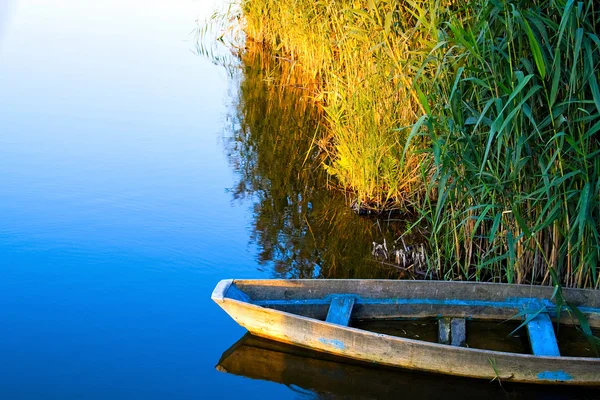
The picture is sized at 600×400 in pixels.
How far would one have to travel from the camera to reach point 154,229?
19.6ft

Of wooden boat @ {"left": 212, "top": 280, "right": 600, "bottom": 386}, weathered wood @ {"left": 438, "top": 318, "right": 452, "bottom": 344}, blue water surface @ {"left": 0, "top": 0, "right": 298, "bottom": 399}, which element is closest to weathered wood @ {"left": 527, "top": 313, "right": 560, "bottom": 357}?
wooden boat @ {"left": 212, "top": 280, "right": 600, "bottom": 386}

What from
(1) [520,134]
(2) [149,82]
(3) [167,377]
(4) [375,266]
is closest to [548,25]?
(1) [520,134]

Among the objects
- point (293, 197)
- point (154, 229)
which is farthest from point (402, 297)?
point (293, 197)

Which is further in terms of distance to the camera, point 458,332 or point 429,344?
point 458,332

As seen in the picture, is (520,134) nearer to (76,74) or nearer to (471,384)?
(471,384)

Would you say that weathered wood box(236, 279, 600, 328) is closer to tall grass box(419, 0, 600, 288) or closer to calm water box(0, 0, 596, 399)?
tall grass box(419, 0, 600, 288)

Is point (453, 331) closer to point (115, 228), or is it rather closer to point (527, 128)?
point (527, 128)

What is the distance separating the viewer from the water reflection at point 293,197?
18.2ft

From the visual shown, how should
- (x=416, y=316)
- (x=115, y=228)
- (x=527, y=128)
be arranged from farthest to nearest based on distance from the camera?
(x=115, y=228)
(x=416, y=316)
(x=527, y=128)

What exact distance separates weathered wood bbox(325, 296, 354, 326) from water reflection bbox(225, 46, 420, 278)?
3.14 ft

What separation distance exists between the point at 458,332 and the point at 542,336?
0.44m

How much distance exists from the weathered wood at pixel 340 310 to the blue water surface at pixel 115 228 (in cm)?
49

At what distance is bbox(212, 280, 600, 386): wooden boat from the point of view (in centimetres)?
371

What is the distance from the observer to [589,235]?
4.14 m
